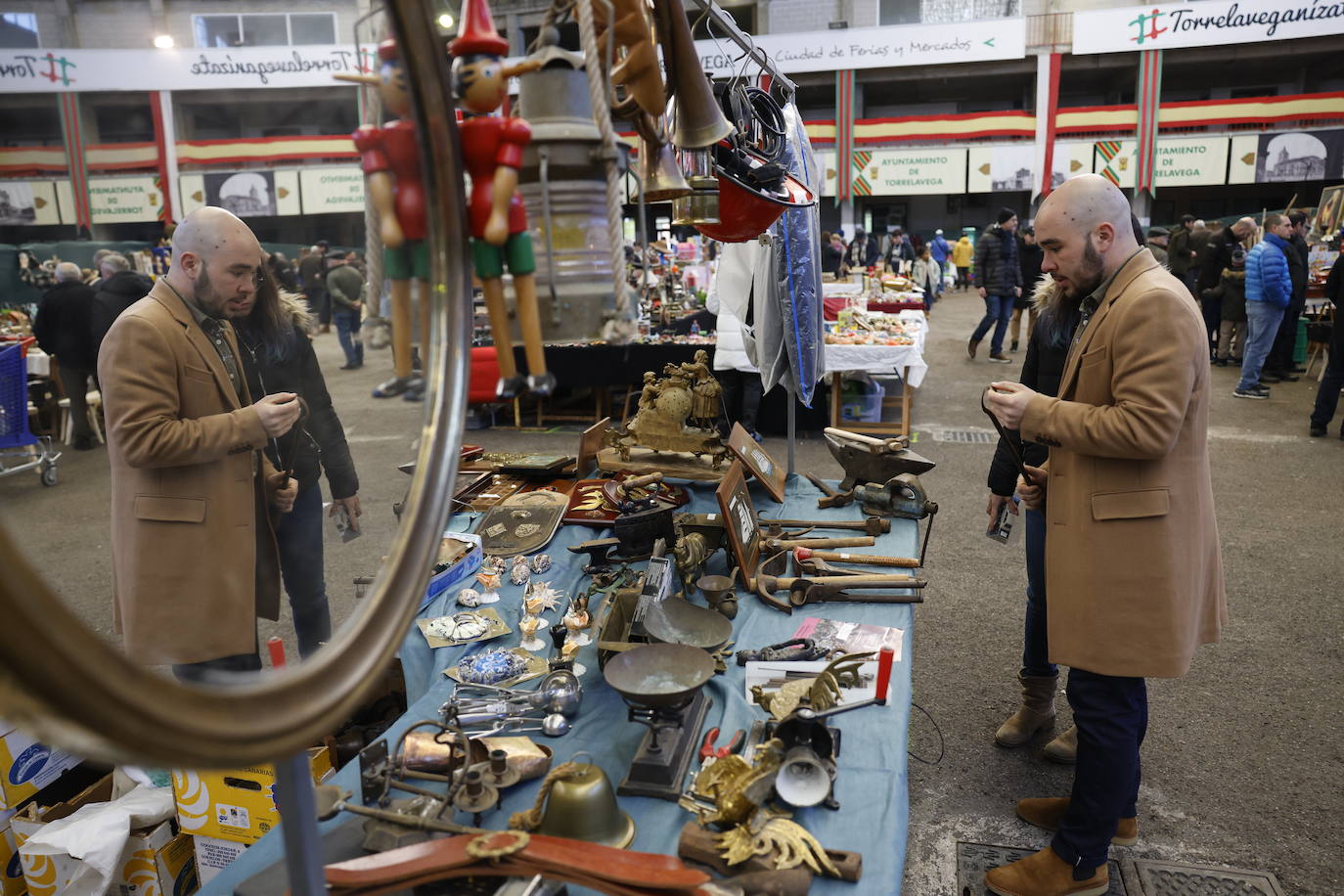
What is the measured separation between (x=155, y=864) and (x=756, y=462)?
241 cm

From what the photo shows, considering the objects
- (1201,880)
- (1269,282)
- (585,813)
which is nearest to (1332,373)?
(1269,282)

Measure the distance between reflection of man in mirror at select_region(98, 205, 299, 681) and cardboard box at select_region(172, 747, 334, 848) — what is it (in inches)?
58.4

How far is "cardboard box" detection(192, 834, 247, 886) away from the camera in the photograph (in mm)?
2240

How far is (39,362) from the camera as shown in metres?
0.96

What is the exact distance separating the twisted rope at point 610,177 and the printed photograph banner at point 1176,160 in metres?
20.3

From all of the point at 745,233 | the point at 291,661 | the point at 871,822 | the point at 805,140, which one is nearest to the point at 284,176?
the point at 291,661

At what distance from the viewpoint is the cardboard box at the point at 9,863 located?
92.1 inches

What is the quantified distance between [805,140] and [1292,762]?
3.21m

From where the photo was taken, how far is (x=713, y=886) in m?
1.44

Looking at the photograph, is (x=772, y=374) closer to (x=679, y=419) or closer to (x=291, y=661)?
(x=679, y=419)

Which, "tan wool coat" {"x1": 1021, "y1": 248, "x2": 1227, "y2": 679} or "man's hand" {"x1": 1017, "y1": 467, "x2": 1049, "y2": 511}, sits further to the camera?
"man's hand" {"x1": 1017, "y1": 467, "x2": 1049, "y2": 511}

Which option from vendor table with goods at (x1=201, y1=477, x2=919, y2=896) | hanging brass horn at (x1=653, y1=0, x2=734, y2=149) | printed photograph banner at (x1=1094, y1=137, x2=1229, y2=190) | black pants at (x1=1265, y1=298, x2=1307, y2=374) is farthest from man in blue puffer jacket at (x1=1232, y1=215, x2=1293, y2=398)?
printed photograph banner at (x1=1094, y1=137, x2=1229, y2=190)

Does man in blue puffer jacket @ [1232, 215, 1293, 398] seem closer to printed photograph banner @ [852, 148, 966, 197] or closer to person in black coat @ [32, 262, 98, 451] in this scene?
person in black coat @ [32, 262, 98, 451]

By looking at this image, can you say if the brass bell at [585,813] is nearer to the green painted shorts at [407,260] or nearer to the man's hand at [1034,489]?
the green painted shorts at [407,260]
